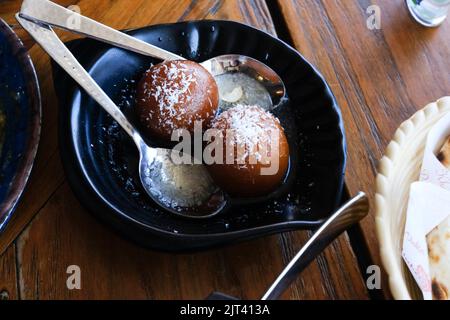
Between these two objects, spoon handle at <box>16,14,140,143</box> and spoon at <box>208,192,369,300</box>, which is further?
spoon handle at <box>16,14,140,143</box>

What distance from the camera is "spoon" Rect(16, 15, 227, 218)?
2.16 feet

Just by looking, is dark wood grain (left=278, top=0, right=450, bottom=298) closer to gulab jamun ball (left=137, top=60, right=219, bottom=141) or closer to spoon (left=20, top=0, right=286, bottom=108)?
spoon (left=20, top=0, right=286, bottom=108)

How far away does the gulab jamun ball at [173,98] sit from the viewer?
0.67 meters

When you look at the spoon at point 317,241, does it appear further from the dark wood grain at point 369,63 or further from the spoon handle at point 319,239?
the dark wood grain at point 369,63

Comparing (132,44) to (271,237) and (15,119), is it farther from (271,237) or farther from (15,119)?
(271,237)

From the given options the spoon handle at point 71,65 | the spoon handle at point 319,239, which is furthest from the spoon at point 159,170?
the spoon handle at point 319,239

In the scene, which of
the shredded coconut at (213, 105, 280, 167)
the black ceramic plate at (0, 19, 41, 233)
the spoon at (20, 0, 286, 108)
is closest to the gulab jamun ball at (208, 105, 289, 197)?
the shredded coconut at (213, 105, 280, 167)

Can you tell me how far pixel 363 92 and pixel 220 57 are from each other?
245 mm

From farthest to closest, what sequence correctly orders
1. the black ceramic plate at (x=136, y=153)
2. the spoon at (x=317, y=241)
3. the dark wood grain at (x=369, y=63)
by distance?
the dark wood grain at (x=369, y=63) → the black ceramic plate at (x=136, y=153) → the spoon at (x=317, y=241)

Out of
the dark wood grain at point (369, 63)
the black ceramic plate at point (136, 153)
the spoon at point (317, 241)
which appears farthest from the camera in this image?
the dark wood grain at point (369, 63)

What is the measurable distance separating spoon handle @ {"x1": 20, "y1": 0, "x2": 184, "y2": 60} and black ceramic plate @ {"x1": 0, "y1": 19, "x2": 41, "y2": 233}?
2.6 inches

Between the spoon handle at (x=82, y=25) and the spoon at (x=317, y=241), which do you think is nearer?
the spoon at (x=317, y=241)
